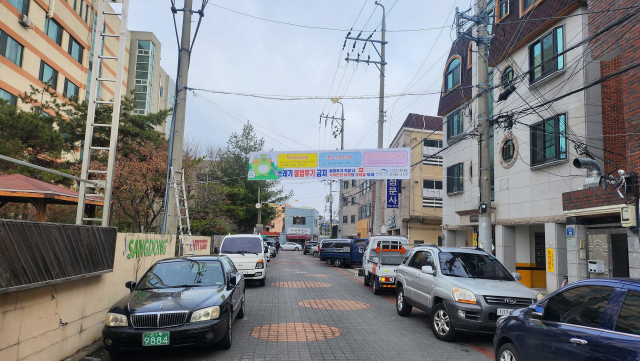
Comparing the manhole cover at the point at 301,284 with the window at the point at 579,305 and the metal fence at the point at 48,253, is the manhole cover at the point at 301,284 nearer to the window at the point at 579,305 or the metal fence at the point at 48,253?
the metal fence at the point at 48,253

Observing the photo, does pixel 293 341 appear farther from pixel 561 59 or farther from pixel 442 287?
pixel 561 59

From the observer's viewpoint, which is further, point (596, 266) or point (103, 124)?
point (596, 266)

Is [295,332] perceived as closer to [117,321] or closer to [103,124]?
[117,321]

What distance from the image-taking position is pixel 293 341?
7641 mm

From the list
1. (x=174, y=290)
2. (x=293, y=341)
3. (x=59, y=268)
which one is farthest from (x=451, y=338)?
(x=59, y=268)

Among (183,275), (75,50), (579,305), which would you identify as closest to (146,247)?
(183,275)

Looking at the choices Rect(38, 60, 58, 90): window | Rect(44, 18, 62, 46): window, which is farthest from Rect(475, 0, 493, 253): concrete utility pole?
Rect(44, 18, 62, 46): window

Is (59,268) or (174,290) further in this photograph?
(174,290)

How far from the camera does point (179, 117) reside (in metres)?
13.9

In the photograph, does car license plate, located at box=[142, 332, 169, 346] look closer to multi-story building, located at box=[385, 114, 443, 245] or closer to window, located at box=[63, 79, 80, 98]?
window, located at box=[63, 79, 80, 98]

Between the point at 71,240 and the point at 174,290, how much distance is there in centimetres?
182

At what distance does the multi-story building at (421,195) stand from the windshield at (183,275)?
92.0 feet

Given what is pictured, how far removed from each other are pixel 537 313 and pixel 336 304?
7.54m

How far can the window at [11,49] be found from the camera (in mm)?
22125
